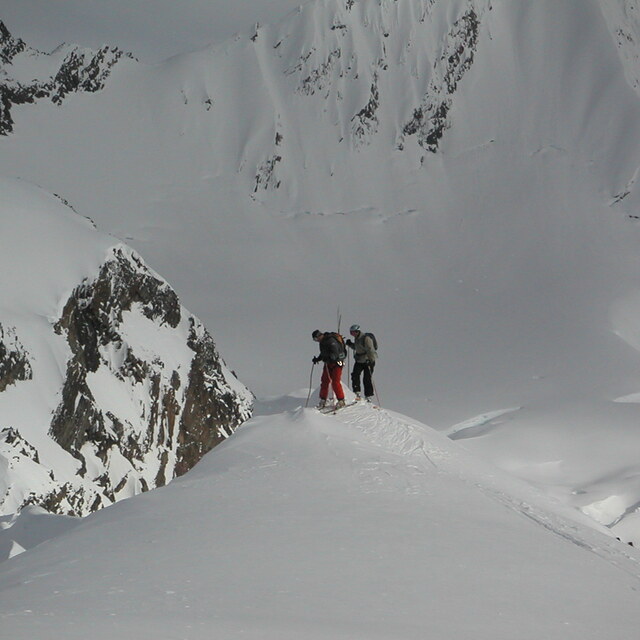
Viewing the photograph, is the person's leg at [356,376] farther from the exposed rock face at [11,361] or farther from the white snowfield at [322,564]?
the exposed rock face at [11,361]

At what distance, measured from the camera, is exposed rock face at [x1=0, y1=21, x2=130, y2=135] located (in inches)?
5684

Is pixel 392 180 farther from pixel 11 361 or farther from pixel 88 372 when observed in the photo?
pixel 11 361

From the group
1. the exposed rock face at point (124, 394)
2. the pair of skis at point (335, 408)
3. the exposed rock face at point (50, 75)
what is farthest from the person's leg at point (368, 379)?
the exposed rock face at point (50, 75)

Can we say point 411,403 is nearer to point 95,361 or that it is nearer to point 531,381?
point 531,381

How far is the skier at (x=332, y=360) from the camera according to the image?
45.9 feet

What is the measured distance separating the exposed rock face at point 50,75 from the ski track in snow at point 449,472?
142 meters

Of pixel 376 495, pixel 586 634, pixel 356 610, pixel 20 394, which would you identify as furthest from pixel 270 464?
pixel 20 394

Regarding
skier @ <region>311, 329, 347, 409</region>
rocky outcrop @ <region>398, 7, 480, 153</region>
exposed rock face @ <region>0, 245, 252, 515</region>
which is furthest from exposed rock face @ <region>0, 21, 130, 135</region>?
skier @ <region>311, 329, 347, 409</region>

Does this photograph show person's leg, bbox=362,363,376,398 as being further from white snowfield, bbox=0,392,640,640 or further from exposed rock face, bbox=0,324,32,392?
exposed rock face, bbox=0,324,32,392

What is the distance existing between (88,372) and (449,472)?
3203cm

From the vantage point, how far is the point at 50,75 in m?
152

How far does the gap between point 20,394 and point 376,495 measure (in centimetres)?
2772

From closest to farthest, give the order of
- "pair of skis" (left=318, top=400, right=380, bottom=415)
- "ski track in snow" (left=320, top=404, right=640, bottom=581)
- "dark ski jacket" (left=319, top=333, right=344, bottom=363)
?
"ski track in snow" (left=320, top=404, right=640, bottom=581) → "pair of skis" (left=318, top=400, right=380, bottom=415) → "dark ski jacket" (left=319, top=333, right=344, bottom=363)

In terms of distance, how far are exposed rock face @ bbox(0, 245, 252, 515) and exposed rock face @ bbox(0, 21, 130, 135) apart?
352 ft
